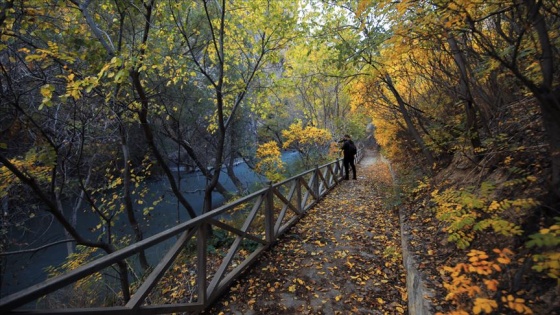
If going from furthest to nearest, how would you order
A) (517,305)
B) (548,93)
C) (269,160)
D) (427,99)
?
(269,160) < (427,99) < (548,93) < (517,305)

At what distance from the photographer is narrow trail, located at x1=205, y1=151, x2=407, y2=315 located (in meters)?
3.38

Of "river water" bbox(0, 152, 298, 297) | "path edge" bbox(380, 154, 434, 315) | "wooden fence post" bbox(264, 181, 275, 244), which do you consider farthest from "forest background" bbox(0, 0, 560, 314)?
"wooden fence post" bbox(264, 181, 275, 244)

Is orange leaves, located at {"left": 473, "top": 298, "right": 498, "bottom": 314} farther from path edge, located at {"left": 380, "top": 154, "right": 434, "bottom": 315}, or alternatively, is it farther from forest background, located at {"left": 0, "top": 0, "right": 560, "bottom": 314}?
path edge, located at {"left": 380, "top": 154, "right": 434, "bottom": 315}

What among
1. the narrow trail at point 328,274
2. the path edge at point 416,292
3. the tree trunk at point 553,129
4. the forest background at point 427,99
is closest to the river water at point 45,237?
the forest background at point 427,99

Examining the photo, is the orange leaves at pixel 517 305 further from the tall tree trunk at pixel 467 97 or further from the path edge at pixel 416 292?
the tall tree trunk at pixel 467 97

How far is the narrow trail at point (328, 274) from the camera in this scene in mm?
3375

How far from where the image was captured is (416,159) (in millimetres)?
9820

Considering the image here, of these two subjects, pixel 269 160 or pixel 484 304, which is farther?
pixel 269 160

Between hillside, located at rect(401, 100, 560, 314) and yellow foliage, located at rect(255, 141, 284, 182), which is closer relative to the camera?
hillside, located at rect(401, 100, 560, 314)

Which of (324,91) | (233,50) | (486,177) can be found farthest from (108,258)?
(324,91)

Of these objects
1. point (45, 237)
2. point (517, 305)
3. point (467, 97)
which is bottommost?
point (45, 237)

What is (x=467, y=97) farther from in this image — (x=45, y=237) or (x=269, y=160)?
(x=45, y=237)

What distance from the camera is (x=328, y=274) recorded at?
410 cm

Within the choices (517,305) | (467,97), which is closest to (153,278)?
(517,305)
